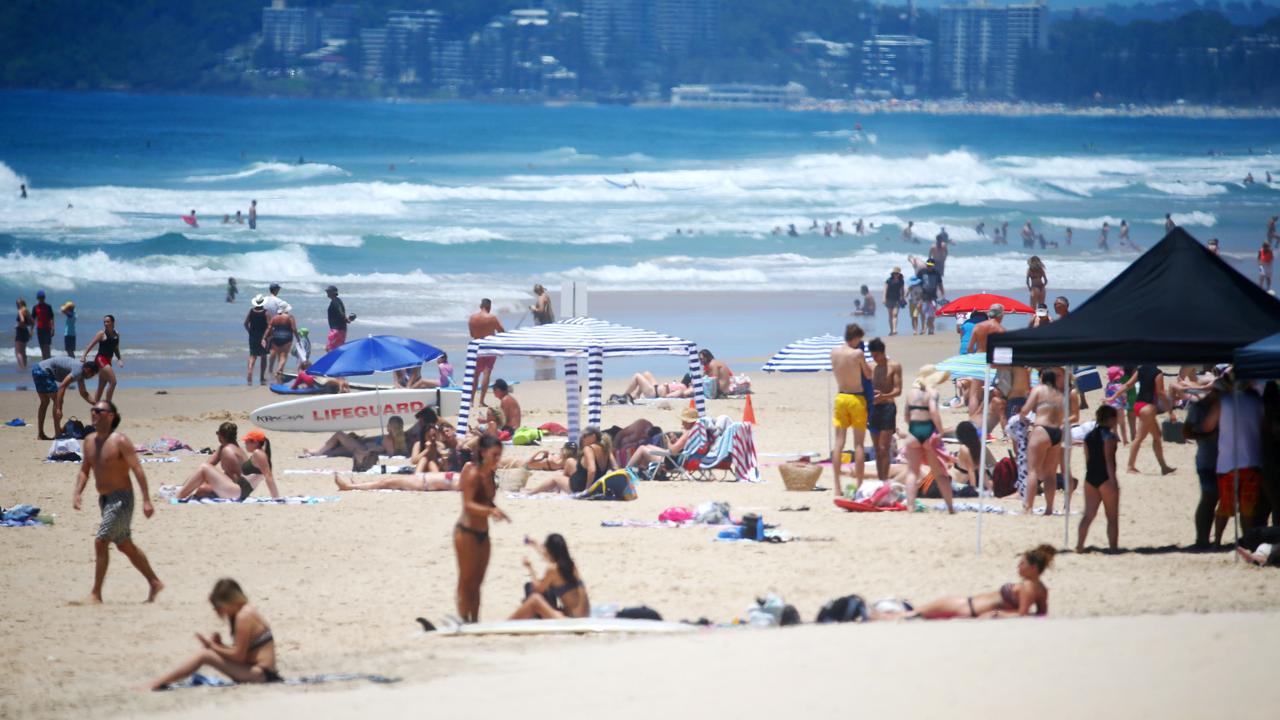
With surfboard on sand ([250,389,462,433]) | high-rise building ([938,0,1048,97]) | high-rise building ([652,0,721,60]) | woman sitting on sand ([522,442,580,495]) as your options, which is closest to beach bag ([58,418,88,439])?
surfboard on sand ([250,389,462,433])

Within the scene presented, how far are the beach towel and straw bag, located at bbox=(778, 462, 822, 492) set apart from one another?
588 centimetres

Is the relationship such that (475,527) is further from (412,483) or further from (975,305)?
(975,305)

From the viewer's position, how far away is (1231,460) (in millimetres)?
9102

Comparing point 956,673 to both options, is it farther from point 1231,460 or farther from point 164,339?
point 164,339


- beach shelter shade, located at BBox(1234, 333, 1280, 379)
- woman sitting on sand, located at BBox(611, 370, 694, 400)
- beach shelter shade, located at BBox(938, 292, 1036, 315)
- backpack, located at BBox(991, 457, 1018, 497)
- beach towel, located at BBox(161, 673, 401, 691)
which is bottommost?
woman sitting on sand, located at BBox(611, 370, 694, 400)

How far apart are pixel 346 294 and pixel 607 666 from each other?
25.2 m

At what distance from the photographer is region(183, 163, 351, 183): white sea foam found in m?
56.5

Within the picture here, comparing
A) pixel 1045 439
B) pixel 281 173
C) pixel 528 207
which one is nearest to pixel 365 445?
pixel 1045 439

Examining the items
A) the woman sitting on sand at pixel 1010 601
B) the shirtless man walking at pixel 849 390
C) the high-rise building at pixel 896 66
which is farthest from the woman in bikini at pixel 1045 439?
the high-rise building at pixel 896 66

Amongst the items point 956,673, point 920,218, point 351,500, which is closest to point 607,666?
point 956,673

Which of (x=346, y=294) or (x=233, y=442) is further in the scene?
(x=346, y=294)

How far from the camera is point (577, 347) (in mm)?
13242

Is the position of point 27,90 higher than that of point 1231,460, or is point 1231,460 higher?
point 27,90

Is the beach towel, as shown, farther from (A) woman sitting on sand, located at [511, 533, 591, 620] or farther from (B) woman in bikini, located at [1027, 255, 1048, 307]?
(B) woman in bikini, located at [1027, 255, 1048, 307]
